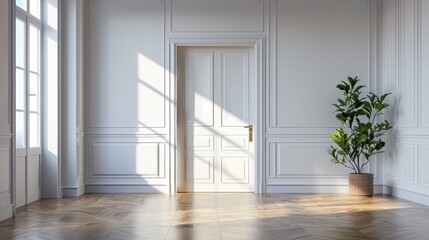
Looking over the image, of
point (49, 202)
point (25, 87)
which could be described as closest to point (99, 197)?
point (49, 202)

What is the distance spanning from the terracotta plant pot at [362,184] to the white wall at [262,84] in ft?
1.24

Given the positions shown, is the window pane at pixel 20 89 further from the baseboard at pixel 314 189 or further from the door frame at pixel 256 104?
the baseboard at pixel 314 189

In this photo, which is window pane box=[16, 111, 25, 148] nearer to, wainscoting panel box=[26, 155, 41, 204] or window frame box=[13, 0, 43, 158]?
window frame box=[13, 0, 43, 158]

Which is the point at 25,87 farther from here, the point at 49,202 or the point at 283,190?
the point at 283,190

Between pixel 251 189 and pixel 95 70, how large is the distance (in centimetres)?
270

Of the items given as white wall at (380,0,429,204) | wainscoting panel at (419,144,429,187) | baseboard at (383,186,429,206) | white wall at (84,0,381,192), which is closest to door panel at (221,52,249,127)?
white wall at (84,0,381,192)

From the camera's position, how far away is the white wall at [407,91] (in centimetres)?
652

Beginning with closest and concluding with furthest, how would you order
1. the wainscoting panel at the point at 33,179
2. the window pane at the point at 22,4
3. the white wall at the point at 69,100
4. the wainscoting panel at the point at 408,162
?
the window pane at the point at 22,4 < the wainscoting panel at the point at 33,179 < the wainscoting panel at the point at 408,162 < the white wall at the point at 69,100

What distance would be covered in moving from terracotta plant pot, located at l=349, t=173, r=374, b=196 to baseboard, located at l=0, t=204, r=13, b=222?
423cm

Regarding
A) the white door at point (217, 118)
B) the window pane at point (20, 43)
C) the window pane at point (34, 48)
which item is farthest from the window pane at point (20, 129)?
the white door at point (217, 118)

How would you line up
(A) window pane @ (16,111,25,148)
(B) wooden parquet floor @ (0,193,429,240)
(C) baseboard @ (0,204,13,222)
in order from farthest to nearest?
(A) window pane @ (16,111,25,148), (C) baseboard @ (0,204,13,222), (B) wooden parquet floor @ (0,193,429,240)

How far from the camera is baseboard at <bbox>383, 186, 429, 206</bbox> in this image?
6.50 metres

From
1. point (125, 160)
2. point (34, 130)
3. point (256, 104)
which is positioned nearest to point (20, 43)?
point (34, 130)

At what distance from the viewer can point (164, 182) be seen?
7.75 m
